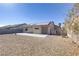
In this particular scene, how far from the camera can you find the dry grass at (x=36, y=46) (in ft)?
22.4

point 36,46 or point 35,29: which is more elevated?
point 35,29

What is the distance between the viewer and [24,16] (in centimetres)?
686

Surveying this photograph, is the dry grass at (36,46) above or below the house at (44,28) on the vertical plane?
below

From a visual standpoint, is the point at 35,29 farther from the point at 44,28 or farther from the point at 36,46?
the point at 36,46

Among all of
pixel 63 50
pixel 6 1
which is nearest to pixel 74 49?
pixel 63 50

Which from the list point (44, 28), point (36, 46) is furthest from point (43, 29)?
point (36, 46)

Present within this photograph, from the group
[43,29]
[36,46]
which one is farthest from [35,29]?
[36,46]

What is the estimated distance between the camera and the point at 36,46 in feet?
22.5

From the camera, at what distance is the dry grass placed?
269 inches

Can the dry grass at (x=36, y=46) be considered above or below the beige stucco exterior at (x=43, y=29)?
below

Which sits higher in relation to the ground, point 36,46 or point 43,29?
point 43,29

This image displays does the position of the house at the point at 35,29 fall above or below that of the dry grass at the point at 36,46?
above

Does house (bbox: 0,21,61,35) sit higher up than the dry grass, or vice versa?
house (bbox: 0,21,61,35)

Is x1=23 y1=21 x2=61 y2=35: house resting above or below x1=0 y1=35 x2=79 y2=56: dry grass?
above
